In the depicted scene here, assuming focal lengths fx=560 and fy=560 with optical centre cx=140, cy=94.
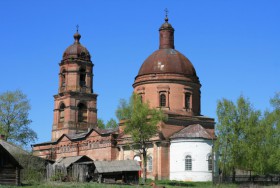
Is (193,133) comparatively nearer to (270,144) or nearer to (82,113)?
(270,144)

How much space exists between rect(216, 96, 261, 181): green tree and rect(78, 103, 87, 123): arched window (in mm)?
22360

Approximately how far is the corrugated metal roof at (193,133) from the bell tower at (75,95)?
1614 centimetres

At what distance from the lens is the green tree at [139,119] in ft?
150

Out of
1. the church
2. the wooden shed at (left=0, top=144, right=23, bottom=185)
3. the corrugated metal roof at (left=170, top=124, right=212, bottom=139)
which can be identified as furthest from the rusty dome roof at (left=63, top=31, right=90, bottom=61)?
the wooden shed at (left=0, top=144, right=23, bottom=185)

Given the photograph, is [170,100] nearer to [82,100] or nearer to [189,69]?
[189,69]

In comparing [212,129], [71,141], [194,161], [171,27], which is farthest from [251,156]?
[71,141]

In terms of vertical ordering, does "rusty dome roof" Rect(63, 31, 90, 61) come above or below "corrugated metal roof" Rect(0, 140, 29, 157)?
above

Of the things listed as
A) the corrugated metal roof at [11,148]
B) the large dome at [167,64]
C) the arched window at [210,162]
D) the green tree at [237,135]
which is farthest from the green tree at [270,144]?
the corrugated metal roof at [11,148]

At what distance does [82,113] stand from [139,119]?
19658 millimetres

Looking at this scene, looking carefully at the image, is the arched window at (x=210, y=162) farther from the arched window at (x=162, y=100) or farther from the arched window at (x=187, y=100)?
the arched window at (x=162, y=100)

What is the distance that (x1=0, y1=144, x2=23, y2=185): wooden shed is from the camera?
3406cm

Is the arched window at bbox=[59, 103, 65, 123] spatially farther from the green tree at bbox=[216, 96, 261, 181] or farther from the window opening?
the green tree at bbox=[216, 96, 261, 181]

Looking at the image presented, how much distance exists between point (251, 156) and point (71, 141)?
23530 mm

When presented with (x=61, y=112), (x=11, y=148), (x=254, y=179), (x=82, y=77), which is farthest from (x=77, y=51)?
(x=254, y=179)
